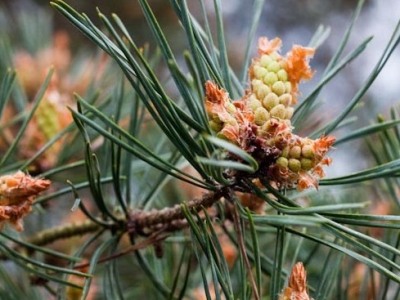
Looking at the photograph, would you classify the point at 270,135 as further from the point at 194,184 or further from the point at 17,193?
the point at 17,193

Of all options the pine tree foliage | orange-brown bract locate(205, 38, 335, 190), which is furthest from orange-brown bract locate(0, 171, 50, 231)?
orange-brown bract locate(205, 38, 335, 190)

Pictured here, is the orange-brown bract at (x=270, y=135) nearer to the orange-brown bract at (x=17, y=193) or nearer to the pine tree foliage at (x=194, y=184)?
the pine tree foliage at (x=194, y=184)

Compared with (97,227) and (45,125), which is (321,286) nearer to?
(97,227)

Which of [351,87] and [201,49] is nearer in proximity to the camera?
[201,49]

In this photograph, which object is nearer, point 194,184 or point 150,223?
point 194,184

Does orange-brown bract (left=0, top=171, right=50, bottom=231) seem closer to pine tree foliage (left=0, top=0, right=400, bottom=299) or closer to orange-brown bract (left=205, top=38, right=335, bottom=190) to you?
pine tree foliage (left=0, top=0, right=400, bottom=299)

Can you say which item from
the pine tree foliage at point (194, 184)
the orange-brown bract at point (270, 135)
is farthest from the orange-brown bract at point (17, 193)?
the orange-brown bract at point (270, 135)

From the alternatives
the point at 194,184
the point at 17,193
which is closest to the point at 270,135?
the point at 194,184

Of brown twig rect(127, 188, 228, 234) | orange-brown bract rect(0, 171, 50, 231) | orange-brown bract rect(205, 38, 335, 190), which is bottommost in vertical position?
orange-brown bract rect(0, 171, 50, 231)

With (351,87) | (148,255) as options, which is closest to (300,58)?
(148,255)

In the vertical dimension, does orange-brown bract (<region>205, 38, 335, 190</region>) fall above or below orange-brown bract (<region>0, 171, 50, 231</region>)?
above

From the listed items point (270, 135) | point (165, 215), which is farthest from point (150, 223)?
point (270, 135)
